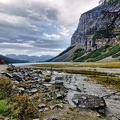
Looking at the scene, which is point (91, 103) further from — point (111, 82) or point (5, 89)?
point (111, 82)

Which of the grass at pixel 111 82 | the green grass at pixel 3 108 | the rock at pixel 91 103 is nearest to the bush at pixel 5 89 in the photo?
the green grass at pixel 3 108

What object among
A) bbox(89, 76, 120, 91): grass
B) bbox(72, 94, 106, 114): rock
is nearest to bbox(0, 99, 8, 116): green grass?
bbox(72, 94, 106, 114): rock

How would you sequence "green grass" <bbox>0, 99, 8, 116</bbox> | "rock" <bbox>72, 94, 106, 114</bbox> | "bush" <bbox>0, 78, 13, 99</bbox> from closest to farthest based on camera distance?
"green grass" <bbox>0, 99, 8, 116</bbox> → "rock" <bbox>72, 94, 106, 114</bbox> → "bush" <bbox>0, 78, 13, 99</bbox>

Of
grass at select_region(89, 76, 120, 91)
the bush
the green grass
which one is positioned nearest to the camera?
the green grass

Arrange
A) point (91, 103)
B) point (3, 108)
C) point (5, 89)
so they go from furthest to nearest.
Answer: point (5, 89)
point (91, 103)
point (3, 108)

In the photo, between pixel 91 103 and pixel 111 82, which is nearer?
pixel 91 103

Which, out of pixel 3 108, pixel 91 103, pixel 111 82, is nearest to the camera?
pixel 3 108

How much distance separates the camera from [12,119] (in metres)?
11.5

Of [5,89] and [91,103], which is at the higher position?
[5,89]

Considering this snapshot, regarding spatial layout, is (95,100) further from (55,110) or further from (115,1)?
(115,1)

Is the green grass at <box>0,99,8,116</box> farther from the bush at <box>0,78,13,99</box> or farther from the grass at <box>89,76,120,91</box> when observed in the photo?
the grass at <box>89,76,120,91</box>

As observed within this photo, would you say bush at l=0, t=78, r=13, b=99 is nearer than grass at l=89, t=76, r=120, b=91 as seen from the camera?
Yes

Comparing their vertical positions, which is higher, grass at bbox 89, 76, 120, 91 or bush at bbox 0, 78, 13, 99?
bush at bbox 0, 78, 13, 99

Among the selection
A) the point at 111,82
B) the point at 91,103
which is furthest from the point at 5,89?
the point at 111,82
